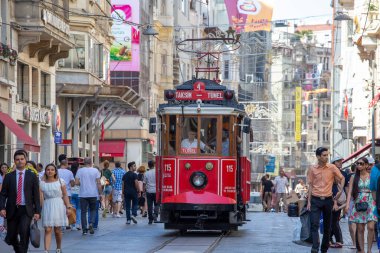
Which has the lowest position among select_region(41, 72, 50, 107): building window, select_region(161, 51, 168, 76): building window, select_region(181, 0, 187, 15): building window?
select_region(41, 72, 50, 107): building window

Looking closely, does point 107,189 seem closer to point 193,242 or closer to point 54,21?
point 54,21

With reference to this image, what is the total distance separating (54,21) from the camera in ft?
127

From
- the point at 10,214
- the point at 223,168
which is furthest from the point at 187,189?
the point at 10,214

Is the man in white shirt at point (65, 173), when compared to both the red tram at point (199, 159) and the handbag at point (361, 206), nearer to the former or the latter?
the red tram at point (199, 159)

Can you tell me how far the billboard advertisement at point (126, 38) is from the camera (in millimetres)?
65688

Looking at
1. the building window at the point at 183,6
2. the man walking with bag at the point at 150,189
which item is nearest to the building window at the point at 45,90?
the man walking with bag at the point at 150,189

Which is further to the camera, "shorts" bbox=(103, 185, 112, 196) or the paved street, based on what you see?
"shorts" bbox=(103, 185, 112, 196)

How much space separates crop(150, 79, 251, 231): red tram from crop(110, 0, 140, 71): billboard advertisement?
39.9 meters

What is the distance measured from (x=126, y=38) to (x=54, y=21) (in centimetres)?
2752

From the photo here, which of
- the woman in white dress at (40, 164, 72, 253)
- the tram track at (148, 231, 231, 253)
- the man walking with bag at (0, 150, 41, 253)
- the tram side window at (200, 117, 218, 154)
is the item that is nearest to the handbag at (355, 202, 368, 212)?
the tram track at (148, 231, 231, 253)

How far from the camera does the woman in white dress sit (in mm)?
19094

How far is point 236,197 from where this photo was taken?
25750 mm

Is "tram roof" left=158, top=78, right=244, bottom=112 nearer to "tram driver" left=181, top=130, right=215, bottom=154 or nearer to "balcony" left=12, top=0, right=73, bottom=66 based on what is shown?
"tram driver" left=181, top=130, right=215, bottom=154

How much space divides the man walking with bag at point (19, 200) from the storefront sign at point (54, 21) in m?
19.9
